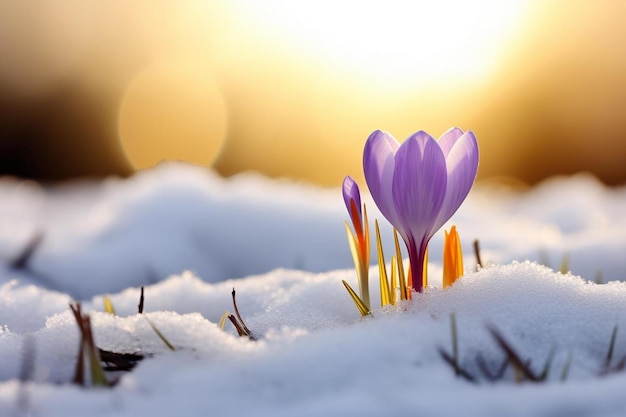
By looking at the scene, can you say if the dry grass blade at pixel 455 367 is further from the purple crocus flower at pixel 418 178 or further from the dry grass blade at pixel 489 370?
the purple crocus flower at pixel 418 178

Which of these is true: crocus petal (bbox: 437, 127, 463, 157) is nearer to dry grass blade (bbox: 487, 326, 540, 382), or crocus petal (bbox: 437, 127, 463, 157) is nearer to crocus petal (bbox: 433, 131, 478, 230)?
crocus petal (bbox: 433, 131, 478, 230)

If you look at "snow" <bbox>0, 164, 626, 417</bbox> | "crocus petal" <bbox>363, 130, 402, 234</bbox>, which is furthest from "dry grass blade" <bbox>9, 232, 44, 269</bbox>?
"crocus petal" <bbox>363, 130, 402, 234</bbox>

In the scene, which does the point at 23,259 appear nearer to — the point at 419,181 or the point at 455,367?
the point at 419,181

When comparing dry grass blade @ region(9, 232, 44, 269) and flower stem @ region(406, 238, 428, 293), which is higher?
flower stem @ region(406, 238, 428, 293)

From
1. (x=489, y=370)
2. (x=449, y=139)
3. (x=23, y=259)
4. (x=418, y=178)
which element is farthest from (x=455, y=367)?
(x=23, y=259)

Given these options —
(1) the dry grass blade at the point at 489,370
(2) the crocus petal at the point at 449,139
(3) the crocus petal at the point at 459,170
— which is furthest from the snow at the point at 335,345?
(2) the crocus petal at the point at 449,139
